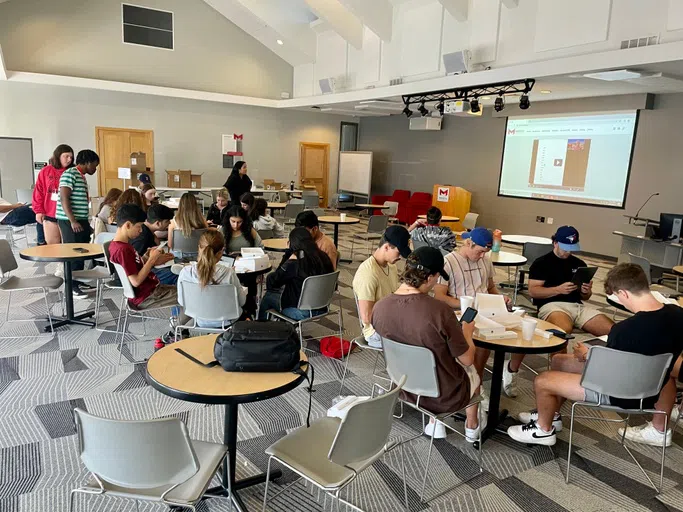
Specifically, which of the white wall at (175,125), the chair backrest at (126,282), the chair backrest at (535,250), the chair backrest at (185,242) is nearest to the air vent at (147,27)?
the white wall at (175,125)

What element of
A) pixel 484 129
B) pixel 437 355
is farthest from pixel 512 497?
pixel 484 129

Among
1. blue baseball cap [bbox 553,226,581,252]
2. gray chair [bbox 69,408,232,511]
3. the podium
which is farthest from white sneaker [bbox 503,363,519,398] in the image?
the podium

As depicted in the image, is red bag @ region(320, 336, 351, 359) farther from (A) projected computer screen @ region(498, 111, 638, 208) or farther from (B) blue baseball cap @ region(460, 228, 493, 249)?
(A) projected computer screen @ region(498, 111, 638, 208)

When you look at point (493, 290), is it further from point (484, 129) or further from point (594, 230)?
point (484, 129)

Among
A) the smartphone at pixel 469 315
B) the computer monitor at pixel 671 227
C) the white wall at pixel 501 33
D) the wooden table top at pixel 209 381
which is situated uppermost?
the white wall at pixel 501 33

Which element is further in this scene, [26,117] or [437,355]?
[26,117]

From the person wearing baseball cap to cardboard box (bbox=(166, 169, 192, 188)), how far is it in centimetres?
1105

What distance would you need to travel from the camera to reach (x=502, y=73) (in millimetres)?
7906

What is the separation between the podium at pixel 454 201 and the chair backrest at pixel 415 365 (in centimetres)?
953

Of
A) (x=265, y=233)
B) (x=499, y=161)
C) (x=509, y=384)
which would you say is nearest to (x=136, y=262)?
(x=265, y=233)

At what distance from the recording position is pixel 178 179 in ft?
41.3

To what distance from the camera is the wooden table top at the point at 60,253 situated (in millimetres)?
4227

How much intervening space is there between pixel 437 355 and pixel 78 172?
179 inches

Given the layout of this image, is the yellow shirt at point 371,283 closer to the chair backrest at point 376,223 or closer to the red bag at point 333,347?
the red bag at point 333,347
